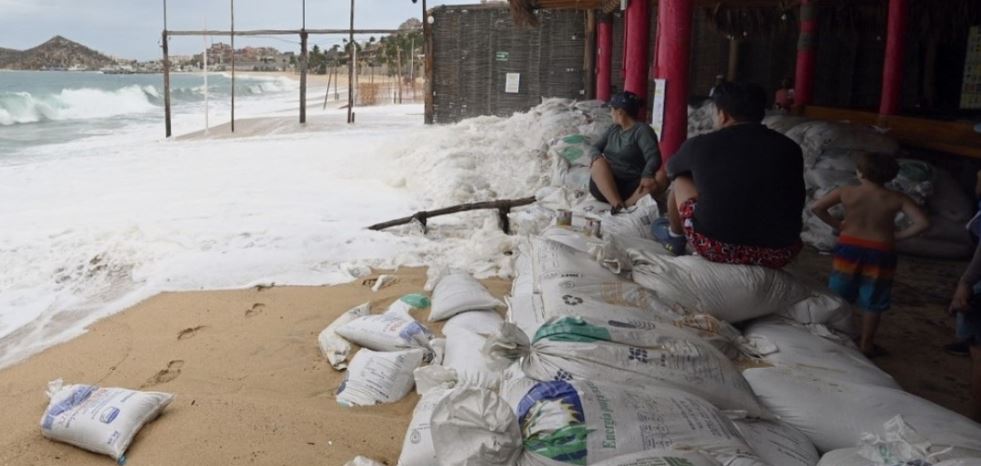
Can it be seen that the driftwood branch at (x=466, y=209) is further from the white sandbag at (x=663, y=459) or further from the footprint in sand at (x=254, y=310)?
the white sandbag at (x=663, y=459)

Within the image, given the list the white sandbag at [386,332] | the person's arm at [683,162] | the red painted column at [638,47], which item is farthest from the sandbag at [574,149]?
the white sandbag at [386,332]

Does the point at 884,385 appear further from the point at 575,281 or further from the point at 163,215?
the point at 163,215

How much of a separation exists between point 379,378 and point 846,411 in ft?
4.98

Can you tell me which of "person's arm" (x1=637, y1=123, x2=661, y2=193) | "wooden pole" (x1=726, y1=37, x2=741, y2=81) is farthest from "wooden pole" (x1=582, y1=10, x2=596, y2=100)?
"person's arm" (x1=637, y1=123, x2=661, y2=193)

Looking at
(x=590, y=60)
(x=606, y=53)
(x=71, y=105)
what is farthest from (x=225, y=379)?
(x=71, y=105)

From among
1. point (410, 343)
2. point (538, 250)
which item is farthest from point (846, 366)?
point (410, 343)

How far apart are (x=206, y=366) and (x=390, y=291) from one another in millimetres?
1174

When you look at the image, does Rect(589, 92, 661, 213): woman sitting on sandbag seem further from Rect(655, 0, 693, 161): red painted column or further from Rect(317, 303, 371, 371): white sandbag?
Rect(317, 303, 371, 371): white sandbag

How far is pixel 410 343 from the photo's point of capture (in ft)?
9.29

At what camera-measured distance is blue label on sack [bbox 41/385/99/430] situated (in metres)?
2.32

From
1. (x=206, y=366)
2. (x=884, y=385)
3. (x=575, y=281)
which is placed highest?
(x=575, y=281)

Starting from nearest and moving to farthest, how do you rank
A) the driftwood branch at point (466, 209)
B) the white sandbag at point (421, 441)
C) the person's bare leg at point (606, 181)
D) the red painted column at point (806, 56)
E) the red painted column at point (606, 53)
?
the white sandbag at point (421, 441), the person's bare leg at point (606, 181), the driftwood branch at point (466, 209), the red painted column at point (806, 56), the red painted column at point (606, 53)

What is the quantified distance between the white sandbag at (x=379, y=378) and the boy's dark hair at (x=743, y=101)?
5.19 ft

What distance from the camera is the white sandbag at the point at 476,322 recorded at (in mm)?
2844
